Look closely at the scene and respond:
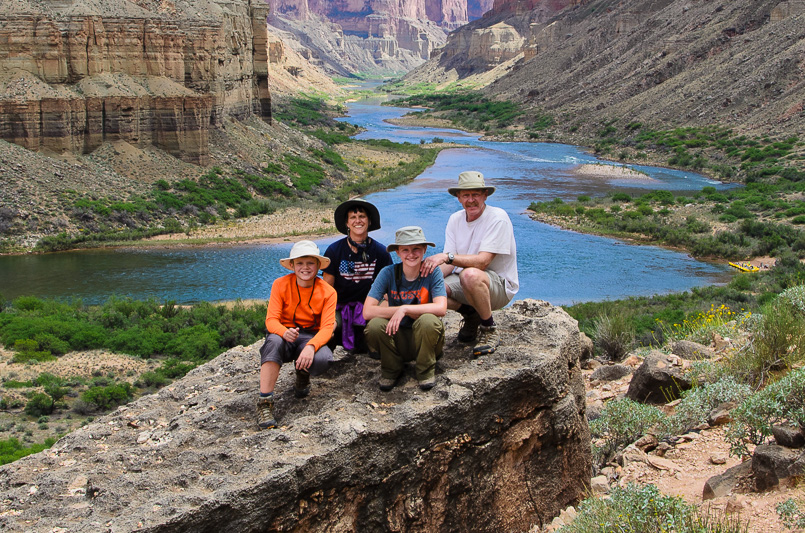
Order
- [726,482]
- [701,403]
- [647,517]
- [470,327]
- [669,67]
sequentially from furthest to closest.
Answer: [669,67], [701,403], [470,327], [726,482], [647,517]

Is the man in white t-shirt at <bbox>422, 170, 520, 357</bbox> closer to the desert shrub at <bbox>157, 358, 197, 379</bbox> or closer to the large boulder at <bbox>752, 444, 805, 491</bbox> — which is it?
the large boulder at <bbox>752, 444, 805, 491</bbox>

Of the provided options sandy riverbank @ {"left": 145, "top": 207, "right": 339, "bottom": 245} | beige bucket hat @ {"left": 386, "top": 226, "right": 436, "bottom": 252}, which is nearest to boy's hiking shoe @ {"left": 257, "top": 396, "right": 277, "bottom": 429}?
beige bucket hat @ {"left": 386, "top": 226, "right": 436, "bottom": 252}

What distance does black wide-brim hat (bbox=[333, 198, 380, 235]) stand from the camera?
7.16 m

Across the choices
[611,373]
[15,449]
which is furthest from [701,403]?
[15,449]

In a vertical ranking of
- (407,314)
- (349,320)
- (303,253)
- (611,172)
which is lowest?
(349,320)

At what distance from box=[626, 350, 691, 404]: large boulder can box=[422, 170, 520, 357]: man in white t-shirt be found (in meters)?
3.34

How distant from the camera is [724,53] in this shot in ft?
217

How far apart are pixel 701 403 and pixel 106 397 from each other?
1097 centimetres

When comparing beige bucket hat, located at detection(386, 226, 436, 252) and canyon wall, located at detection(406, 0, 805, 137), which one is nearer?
beige bucket hat, located at detection(386, 226, 436, 252)

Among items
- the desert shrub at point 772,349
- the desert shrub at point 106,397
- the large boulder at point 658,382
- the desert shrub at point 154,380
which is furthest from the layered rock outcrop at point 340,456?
the desert shrub at point 154,380

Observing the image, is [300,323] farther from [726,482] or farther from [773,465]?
[773,465]

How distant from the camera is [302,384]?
6652 mm

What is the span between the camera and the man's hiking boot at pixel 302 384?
21.6 feet

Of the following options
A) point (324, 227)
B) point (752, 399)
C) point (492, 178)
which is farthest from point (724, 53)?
point (752, 399)
